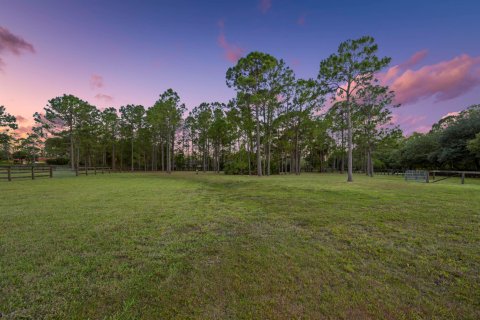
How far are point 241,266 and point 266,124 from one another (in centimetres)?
2528

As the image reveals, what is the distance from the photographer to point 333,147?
45.2 m

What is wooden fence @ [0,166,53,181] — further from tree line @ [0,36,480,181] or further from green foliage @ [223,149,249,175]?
green foliage @ [223,149,249,175]

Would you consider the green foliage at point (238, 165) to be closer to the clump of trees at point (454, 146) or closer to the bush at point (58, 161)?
the clump of trees at point (454, 146)

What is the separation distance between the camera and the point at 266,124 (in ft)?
88.6

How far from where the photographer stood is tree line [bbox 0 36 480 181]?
16.3m

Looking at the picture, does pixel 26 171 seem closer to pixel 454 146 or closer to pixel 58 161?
pixel 58 161

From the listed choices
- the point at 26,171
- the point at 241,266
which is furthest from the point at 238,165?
the point at 241,266

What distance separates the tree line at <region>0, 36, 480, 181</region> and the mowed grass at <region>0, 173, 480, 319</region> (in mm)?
13224

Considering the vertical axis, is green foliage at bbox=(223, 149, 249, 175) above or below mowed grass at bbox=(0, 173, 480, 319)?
above

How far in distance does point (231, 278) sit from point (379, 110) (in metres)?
29.5

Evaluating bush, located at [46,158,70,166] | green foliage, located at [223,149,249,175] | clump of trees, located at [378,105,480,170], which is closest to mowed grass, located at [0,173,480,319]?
green foliage, located at [223,149,249,175]

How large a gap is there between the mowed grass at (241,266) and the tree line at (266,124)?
1322 centimetres

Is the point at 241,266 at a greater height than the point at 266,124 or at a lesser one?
lesser

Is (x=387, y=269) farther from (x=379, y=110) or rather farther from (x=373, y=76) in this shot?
(x=379, y=110)
